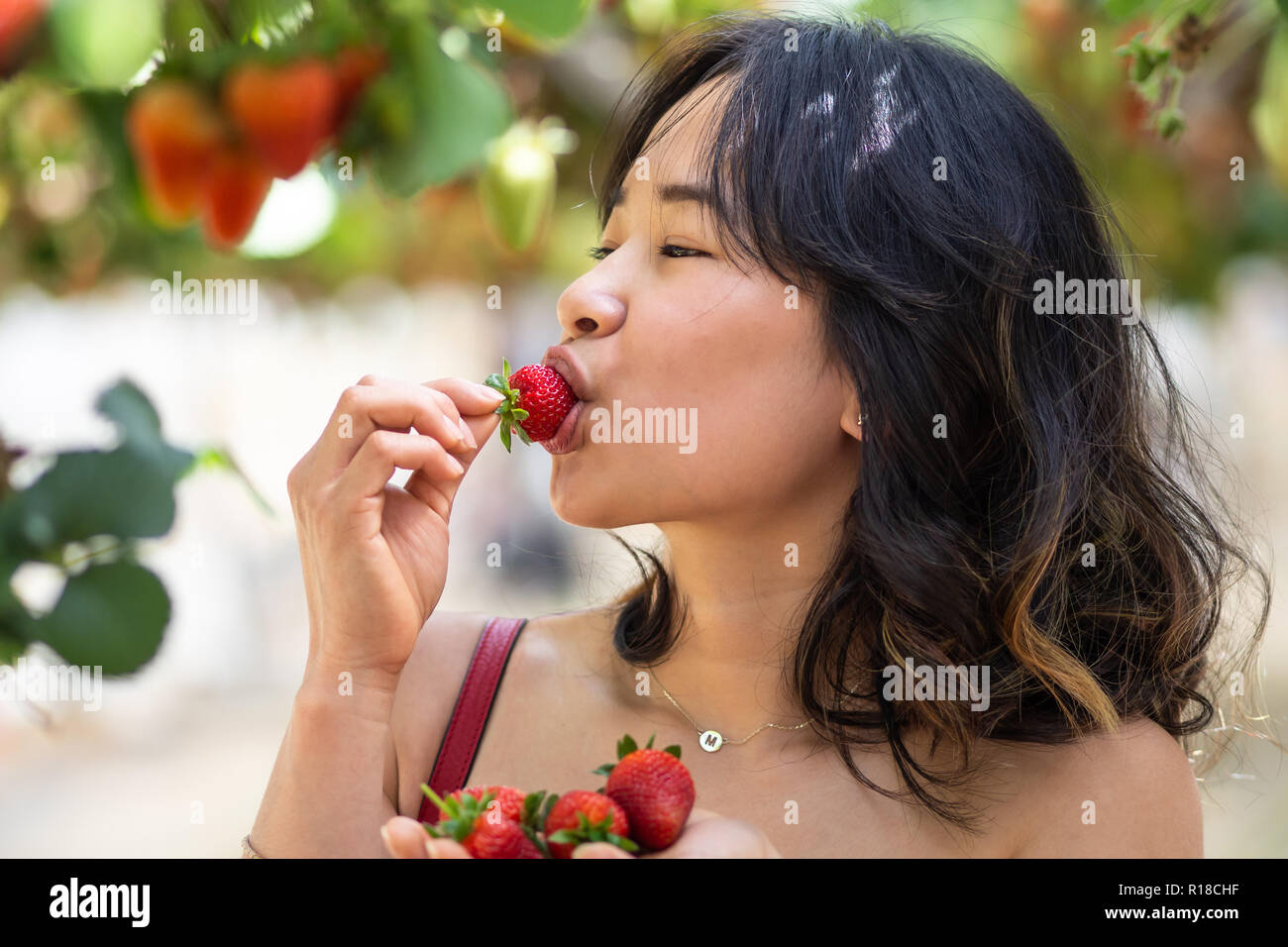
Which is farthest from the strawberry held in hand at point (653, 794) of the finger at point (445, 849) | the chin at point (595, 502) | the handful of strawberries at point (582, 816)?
the chin at point (595, 502)

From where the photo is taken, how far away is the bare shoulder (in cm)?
97

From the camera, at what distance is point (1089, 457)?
1.13 metres

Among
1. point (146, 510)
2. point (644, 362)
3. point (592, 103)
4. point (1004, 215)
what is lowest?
point (146, 510)

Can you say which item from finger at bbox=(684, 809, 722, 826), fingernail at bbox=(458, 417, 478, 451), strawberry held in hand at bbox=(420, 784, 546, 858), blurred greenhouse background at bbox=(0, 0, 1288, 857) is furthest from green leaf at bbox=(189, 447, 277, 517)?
finger at bbox=(684, 809, 722, 826)

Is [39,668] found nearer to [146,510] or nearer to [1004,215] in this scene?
[146,510]

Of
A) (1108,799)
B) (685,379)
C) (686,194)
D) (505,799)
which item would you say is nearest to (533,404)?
(685,379)

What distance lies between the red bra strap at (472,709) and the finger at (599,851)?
37 cm

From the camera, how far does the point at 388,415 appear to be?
2.98 ft

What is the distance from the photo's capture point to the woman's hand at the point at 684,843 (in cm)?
68

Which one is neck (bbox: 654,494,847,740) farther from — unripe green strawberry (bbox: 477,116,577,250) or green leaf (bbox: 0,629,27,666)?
green leaf (bbox: 0,629,27,666)

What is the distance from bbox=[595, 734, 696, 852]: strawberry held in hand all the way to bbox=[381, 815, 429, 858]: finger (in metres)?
0.13
